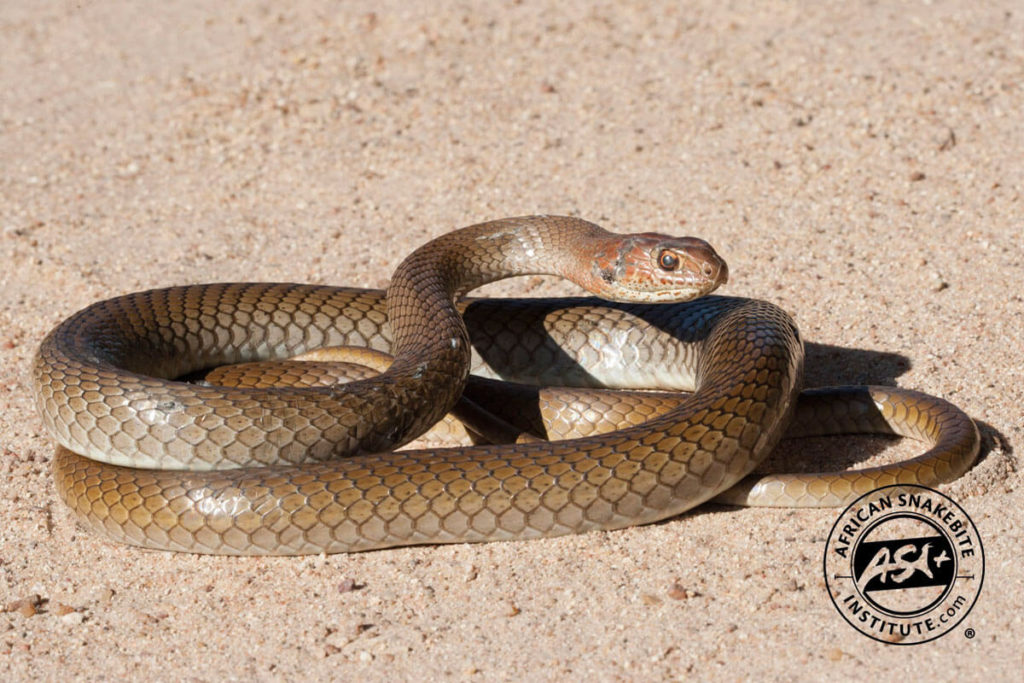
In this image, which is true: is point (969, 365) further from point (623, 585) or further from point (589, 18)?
point (589, 18)

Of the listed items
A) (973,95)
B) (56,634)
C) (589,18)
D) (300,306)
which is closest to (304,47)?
(589,18)

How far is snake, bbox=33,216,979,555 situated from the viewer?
5641 mm

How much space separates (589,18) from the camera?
42.5 feet

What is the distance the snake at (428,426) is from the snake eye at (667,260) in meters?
0.02

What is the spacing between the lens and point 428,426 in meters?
6.31

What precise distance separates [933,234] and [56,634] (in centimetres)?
675
